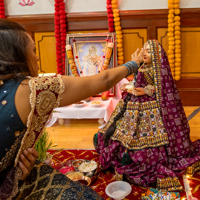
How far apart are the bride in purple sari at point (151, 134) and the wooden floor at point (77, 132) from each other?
793 mm

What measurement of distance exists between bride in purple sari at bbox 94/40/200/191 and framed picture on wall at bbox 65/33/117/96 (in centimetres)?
210

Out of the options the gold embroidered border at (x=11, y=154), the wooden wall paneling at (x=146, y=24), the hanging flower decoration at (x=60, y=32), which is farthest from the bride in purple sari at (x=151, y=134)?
the hanging flower decoration at (x=60, y=32)

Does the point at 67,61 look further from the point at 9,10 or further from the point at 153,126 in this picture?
the point at 153,126

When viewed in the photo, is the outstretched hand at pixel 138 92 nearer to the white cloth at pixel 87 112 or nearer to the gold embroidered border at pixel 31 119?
the gold embroidered border at pixel 31 119

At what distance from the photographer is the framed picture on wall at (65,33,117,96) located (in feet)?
14.5

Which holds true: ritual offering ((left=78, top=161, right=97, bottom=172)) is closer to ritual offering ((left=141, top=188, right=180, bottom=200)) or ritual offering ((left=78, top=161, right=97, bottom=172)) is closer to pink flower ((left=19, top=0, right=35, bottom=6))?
ritual offering ((left=141, top=188, right=180, bottom=200))

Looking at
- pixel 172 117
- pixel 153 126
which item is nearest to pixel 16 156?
pixel 153 126

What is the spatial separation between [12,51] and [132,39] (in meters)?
3.99

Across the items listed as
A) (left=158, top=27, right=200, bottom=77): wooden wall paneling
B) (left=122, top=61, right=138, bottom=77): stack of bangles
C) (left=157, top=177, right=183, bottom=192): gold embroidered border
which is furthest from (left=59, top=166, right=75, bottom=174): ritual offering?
(left=158, top=27, right=200, bottom=77): wooden wall paneling

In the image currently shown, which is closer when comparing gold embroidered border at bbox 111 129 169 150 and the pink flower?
gold embroidered border at bbox 111 129 169 150

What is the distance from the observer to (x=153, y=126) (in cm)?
218

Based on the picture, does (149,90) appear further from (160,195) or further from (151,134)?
(160,195)

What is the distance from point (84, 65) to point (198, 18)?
2.60 meters

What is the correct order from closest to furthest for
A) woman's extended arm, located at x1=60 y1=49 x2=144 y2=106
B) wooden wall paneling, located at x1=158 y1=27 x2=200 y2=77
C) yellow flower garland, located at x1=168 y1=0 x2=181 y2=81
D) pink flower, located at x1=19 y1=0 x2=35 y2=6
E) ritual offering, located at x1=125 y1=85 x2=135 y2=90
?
1. woman's extended arm, located at x1=60 y1=49 x2=144 y2=106
2. ritual offering, located at x1=125 y1=85 x2=135 y2=90
3. yellow flower garland, located at x1=168 y1=0 x2=181 y2=81
4. wooden wall paneling, located at x1=158 y1=27 x2=200 y2=77
5. pink flower, located at x1=19 y1=0 x2=35 y2=6
